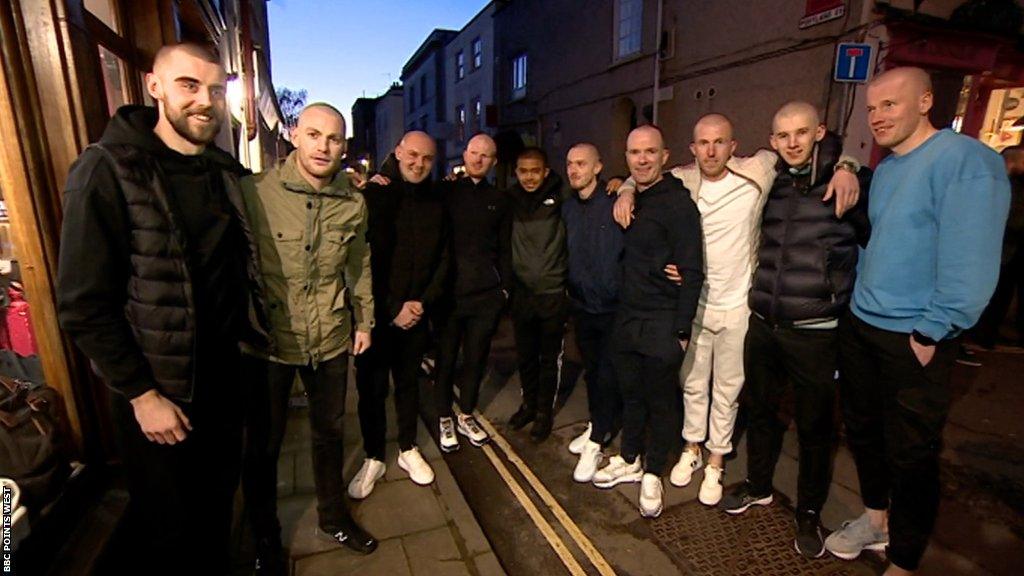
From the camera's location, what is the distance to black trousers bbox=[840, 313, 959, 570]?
Answer: 2.46 m

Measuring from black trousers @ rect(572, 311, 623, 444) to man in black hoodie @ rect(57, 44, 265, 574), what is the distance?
2518 millimetres

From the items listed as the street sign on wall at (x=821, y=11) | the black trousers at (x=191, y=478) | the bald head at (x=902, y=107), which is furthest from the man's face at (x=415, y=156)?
the street sign on wall at (x=821, y=11)

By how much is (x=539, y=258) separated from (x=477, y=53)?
24.8 metres

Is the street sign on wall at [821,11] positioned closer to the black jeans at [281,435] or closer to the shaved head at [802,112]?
the shaved head at [802,112]

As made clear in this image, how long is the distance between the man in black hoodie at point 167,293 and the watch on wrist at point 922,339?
3.28m

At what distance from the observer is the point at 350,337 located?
121 inches

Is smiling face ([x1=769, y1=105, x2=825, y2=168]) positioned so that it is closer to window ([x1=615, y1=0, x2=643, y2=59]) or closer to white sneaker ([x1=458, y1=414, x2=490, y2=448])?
white sneaker ([x1=458, y1=414, x2=490, y2=448])

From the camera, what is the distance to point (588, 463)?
12.8 ft

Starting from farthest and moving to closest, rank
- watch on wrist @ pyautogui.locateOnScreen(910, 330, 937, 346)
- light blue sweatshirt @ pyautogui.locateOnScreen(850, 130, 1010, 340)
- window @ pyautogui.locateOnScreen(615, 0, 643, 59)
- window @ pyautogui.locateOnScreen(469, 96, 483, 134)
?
window @ pyautogui.locateOnScreen(469, 96, 483, 134) < window @ pyautogui.locateOnScreen(615, 0, 643, 59) < watch on wrist @ pyautogui.locateOnScreen(910, 330, 937, 346) < light blue sweatshirt @ pyautogui.locateOnScreen(850, 130, 1010, 340)

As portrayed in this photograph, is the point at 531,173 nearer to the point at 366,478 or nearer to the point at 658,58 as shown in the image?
the point at 366,478

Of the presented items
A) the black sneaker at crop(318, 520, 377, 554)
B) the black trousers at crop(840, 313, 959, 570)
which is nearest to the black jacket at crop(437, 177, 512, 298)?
the black sneaker at crop(318, 520, 377, 554)

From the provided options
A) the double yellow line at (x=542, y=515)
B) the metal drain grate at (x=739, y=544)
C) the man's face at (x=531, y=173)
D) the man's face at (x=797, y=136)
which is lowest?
the double yellow line at (x=542, y=515)

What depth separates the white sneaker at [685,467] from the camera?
12.2 feet

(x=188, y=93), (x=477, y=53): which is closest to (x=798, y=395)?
(x=188, y=93)
